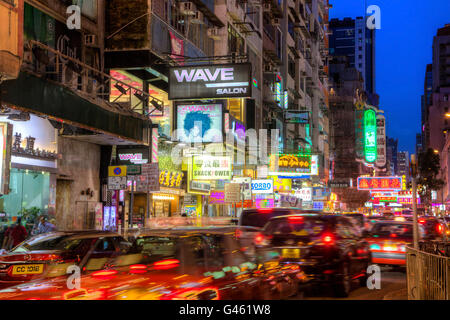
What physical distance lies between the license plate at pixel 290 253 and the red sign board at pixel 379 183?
187ft

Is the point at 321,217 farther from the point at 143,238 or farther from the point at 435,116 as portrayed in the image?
the point at 435,116

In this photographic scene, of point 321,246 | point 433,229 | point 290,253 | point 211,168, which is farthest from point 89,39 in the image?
point 433,229

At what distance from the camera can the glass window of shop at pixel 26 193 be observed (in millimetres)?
19391

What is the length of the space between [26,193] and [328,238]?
1126 cm

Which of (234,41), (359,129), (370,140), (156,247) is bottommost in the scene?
(156,247)

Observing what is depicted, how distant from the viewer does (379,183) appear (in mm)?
69500

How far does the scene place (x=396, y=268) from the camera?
18.7 m

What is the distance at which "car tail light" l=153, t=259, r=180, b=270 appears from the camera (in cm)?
829

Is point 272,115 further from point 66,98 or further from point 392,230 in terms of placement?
point 66,98

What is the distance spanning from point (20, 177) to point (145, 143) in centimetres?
576

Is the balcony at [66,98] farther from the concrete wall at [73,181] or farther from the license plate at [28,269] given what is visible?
the license plate at [28,269]

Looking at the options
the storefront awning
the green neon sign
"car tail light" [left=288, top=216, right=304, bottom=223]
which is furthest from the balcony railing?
the green neon sign

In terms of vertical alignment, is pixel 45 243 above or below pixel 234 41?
below
